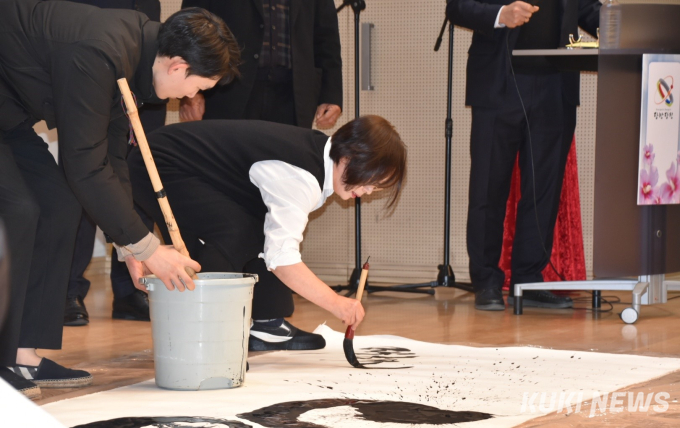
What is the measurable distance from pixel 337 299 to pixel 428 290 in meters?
1.87

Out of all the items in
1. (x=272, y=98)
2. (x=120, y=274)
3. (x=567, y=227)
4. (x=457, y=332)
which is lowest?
(x=457, y=332)

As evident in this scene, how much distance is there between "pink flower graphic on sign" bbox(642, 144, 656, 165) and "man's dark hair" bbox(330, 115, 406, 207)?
1.25 m

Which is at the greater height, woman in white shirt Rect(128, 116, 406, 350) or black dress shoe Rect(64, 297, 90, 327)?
woman in white shirt Rect(128, 116, 406, 350)

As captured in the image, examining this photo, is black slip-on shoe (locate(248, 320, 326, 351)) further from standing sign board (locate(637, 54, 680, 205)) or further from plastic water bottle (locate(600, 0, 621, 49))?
plastic water bottle (locate(600, 0, 621, 49))

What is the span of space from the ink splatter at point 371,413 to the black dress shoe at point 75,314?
145 cm

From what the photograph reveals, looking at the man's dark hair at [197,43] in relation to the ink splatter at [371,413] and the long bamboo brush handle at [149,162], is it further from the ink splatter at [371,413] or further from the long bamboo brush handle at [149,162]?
the ink splatter at [371,413]

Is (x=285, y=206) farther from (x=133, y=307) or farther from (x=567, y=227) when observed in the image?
(x=567, y=227)

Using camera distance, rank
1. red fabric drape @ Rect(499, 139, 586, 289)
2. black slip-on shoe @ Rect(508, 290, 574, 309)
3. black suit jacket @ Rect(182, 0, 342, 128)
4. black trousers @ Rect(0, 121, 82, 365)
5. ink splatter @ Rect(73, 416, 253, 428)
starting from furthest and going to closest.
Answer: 1. red fabric drape @ Rect(499, 139, 586, 289)
2. black slip-on shoe @ Rect(508, 290, 574, 309)
3. black suit jacket @ Rect(182, 0, 342, 128)
4. black trousers @ Rect(0, 121, 82, 365)
5. ink splatter @ Rect(73, 416, 253, 428)

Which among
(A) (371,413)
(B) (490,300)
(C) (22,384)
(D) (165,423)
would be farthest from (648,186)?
(C) (22,384)

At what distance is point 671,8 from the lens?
3.08 meters

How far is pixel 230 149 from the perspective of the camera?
2342 millimetres

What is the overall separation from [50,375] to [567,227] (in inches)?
98.3

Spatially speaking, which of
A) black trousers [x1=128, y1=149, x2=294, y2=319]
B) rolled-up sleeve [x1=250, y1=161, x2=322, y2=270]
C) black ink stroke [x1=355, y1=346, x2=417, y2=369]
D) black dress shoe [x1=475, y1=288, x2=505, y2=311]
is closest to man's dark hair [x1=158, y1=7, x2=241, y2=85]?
rolled-up sleeve [x1=250, y1=161, x2=322, y2=270]

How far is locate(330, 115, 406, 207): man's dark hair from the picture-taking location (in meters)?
2.11
